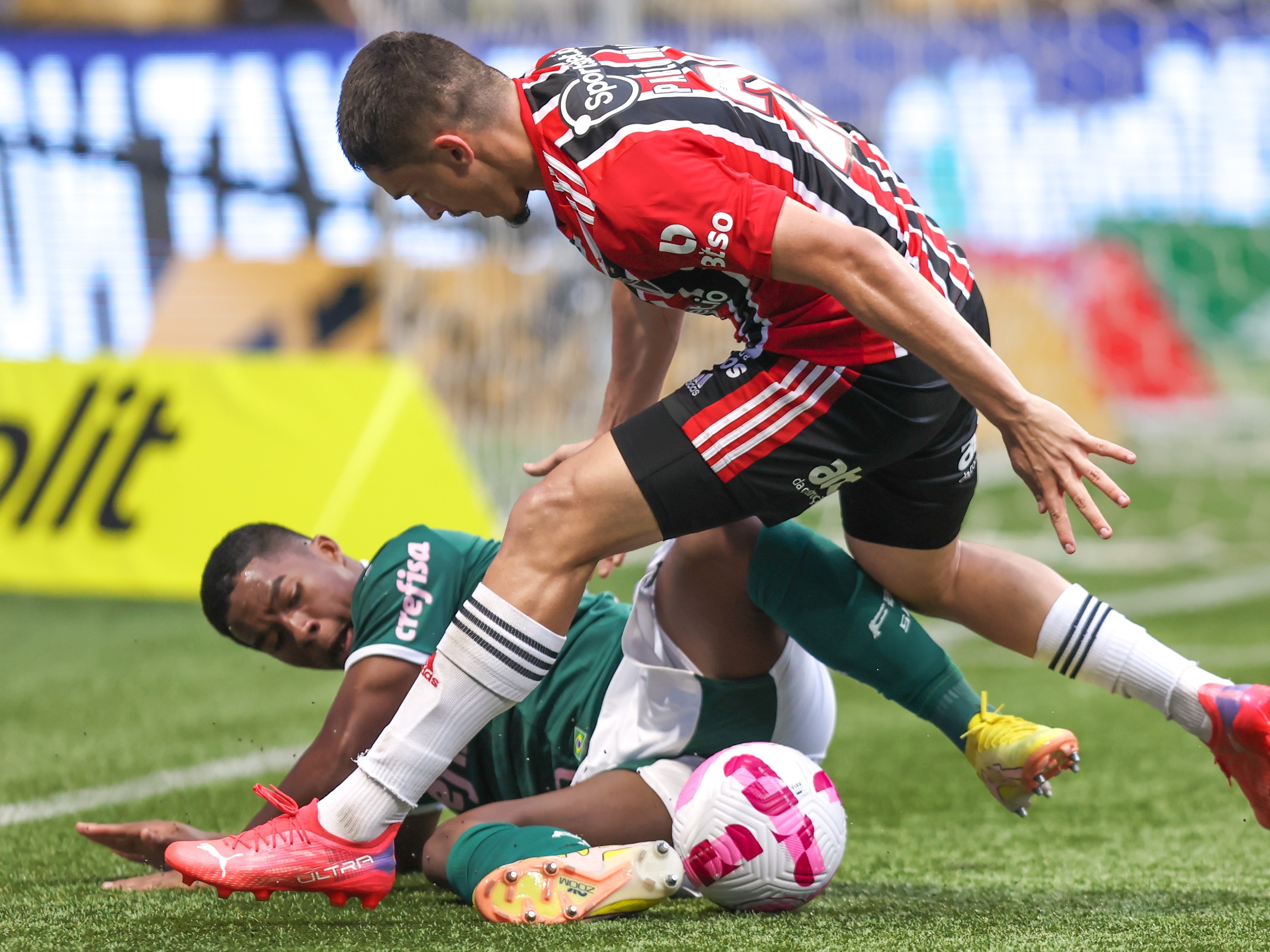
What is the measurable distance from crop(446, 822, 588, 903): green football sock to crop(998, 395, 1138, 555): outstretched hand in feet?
2.97

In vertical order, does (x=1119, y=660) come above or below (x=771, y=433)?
below

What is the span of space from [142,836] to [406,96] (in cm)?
139

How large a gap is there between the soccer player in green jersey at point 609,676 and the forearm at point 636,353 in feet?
1.04

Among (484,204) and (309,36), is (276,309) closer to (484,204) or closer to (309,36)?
(309,36)

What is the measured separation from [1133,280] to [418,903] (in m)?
10.7

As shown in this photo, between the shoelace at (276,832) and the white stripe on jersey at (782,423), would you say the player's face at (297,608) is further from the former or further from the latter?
the white stripe on jersey at (782,423)

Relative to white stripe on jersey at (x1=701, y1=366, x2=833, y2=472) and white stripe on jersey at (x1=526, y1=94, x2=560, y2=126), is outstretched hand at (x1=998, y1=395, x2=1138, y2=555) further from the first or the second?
white stripe on jersey at (x1=526, y1=94, x2=560, y2=126)

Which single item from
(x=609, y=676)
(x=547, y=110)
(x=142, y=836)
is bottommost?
(x=142, y=836)

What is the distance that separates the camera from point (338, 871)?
212cm

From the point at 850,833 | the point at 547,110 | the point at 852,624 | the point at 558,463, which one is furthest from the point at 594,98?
the point at 850,833

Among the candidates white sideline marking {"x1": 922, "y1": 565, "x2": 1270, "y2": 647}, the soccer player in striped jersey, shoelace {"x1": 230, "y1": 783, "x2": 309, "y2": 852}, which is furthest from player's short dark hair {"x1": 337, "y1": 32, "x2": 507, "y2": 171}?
white sideline marking {"x1": 922, "y1": 565, "x2": 1270, "y2": 647}

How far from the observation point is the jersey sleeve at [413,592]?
2.39 meters

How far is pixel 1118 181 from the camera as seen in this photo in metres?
9.73

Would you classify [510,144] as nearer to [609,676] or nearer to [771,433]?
[771,433]
